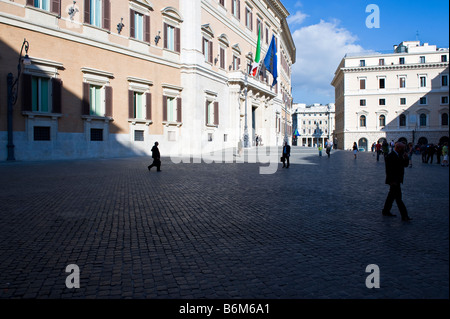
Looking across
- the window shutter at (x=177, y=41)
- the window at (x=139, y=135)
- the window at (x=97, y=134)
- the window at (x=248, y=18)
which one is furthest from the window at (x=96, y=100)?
the window at (x=248, y=18)

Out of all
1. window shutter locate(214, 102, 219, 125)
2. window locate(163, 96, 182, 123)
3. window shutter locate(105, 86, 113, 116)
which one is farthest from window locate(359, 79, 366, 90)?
window shutter locate(105, 86, 113, 116)

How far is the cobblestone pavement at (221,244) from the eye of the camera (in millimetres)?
3502

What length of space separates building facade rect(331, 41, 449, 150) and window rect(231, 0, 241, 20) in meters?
30.5

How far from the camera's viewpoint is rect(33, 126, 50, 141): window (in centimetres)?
1936

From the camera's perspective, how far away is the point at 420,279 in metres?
3.59

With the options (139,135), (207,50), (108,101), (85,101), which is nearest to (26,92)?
(85,101)

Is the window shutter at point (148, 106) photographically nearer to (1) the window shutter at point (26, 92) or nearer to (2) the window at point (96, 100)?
(2) the window at point (96, 100)

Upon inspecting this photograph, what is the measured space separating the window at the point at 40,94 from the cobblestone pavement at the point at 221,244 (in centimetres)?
1134

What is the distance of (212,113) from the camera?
107ft

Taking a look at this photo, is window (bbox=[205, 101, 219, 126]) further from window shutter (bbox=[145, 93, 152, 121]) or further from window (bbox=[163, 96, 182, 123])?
window shutter (bbox=[145, 93, 152, 121])

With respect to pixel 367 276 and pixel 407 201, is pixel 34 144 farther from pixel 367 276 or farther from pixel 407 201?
pixel 367 276

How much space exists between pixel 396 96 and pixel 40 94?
56.3 meters

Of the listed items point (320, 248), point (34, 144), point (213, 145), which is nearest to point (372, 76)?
point (213, 145)

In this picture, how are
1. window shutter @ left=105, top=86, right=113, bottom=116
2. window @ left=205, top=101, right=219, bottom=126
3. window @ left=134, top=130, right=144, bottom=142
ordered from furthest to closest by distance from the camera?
window @ left=205, top=101, right=219, bottom=126
window @ left=134, top=130, right=144, bottom=142
window shutter @ left=105, top=86, right=113, bottom=116
